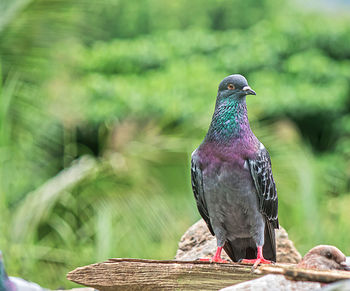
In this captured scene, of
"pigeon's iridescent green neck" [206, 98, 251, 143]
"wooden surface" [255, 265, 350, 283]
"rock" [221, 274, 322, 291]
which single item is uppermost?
"pigeon's iridescent green neck" [206, 98, 251, 143]

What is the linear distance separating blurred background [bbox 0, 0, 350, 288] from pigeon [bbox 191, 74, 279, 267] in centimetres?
478

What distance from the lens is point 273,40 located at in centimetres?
1670

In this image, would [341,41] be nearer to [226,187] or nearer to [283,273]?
[226,187]

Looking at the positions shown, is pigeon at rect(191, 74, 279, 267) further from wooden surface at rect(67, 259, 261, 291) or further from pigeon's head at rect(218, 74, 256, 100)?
wooden surface at rect(67, 259, 261, 291)

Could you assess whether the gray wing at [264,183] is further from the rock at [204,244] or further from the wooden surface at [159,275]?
the rock at [204,244]

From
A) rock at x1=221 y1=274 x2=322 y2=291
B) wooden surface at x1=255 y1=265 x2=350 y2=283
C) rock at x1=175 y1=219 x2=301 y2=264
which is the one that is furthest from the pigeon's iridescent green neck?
rock at x1=175 y1=219 x2=301 y2=264

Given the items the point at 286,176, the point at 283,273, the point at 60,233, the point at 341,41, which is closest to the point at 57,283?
the point at 60,233

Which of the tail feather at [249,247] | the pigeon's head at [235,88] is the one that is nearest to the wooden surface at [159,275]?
the tail feather at [249,247]

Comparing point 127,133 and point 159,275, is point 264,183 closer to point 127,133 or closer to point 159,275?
point 159,275

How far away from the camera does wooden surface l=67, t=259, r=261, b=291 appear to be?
4.45 m

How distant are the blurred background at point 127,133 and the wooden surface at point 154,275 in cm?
504

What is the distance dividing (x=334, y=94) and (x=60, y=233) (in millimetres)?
8376

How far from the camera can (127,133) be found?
35.7 ft

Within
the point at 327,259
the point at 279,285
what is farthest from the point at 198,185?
the point at 279,285
